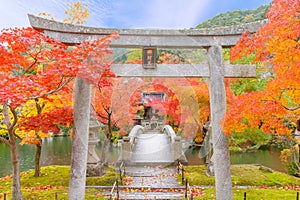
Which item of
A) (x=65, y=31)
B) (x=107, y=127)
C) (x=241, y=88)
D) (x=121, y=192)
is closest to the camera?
(x=65, y=31)

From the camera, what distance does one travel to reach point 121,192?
23.2 feet

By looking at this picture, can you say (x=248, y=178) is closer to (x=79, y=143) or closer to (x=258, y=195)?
(x=258, y=195)

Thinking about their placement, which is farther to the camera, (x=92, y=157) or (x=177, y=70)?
(x=92, y=157)

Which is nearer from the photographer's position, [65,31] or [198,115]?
[65,31]

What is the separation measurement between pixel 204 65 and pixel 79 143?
12.1ft

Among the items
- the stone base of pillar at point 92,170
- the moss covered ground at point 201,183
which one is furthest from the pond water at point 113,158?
the stone base of pillar at point 92,170

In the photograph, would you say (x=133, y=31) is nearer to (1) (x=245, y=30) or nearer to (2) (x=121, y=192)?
(1) (x=245, y=30)

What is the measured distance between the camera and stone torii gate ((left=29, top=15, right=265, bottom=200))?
560cm

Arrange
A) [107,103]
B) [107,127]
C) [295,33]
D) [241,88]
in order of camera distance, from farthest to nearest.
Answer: [241,88] → [107,127] → [107,103] → [295,33]

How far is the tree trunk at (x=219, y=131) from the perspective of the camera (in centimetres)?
562

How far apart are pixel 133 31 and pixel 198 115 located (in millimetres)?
8108

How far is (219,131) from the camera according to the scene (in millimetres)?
5727

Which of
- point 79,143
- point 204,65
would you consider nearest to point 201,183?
point 204,65

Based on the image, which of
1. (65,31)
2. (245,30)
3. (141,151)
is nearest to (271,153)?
(141,151)
